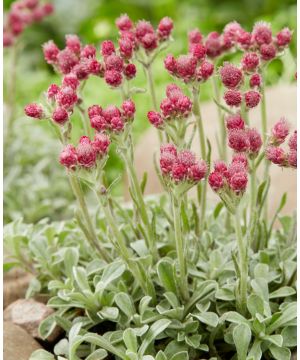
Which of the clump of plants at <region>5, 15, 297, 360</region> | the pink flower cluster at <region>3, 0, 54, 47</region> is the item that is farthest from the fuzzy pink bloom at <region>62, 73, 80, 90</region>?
the pink flower cluster at <region>3, 0, 54, 47</region>

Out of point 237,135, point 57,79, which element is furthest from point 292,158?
point 57,79

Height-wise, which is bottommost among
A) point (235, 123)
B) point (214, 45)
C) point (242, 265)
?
point (242, 265)

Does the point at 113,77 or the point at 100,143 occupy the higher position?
the point at 113,77

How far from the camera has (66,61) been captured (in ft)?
6.40

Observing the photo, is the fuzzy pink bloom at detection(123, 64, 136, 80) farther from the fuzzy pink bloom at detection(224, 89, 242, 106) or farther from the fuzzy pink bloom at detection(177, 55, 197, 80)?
the fuzzy pink bloom at detection(224, 89, 242, 106)

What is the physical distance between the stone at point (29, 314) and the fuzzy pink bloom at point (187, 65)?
0.84 metres

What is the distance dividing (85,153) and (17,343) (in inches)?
26.7

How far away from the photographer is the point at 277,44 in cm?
198

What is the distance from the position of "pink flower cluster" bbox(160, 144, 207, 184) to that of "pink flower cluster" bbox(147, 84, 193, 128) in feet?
0.42

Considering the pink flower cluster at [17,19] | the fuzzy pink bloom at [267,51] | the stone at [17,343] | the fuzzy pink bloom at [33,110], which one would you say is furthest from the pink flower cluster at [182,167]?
the pink flower cluster at [17,19]

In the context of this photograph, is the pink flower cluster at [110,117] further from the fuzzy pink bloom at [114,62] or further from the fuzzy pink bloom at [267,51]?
the fuzzy pink bloom at [267,51]

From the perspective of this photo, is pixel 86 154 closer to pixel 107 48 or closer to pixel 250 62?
pixel 107 48

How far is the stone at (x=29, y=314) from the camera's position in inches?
84.4

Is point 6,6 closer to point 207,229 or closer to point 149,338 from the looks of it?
point 207,229
